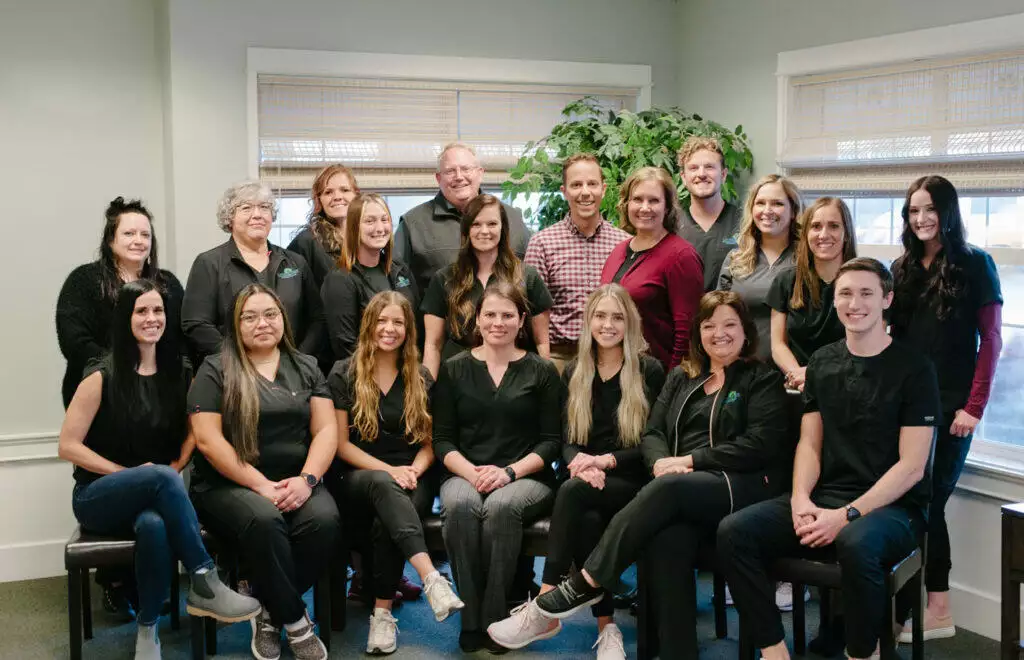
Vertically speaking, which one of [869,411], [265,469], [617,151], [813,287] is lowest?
[265,469]

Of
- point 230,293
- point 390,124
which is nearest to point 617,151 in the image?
point 390,124

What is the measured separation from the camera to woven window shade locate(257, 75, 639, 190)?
477cm

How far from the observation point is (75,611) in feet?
11.3

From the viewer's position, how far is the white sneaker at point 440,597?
3.51m

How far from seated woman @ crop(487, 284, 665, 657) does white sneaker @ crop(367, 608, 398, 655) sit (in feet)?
1.07

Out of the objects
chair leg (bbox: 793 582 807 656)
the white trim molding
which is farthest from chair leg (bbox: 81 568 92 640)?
chair leg (bbox: 793 582 807 656)

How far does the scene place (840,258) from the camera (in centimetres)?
367

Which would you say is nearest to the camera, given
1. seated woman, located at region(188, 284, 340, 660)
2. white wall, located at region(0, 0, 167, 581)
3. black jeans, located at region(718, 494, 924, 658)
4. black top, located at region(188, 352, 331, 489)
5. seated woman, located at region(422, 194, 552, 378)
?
black jeans, located at region(718, 494, 924, 658)

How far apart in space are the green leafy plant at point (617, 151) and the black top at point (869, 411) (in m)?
1.55

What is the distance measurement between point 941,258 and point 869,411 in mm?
626

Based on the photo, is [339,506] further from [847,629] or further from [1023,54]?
[1023,54]

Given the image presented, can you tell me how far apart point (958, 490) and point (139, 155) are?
3.48 metres

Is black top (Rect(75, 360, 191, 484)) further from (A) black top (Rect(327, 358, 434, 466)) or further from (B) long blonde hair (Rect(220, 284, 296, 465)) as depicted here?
(A) black top (Rect(327, 358, 434, 466))

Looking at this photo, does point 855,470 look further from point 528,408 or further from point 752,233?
point 528,408
